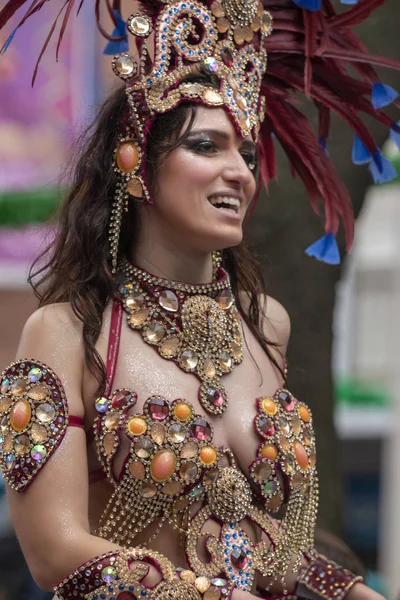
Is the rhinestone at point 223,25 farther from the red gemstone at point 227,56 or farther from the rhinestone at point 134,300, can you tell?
the rhinestone at point 134,300

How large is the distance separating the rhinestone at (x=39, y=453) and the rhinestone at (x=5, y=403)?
0.38 feet

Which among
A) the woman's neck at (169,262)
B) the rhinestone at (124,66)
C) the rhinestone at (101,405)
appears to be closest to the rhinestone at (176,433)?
the rhinestone at (101,405)

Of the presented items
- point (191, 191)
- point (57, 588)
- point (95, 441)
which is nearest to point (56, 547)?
point (57, 588)

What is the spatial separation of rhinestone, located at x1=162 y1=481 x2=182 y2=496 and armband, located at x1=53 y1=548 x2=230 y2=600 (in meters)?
0.14

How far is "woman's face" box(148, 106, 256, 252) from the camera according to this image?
94.7 inches

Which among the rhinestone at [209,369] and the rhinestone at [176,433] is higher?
the rhinestone at [209,369]

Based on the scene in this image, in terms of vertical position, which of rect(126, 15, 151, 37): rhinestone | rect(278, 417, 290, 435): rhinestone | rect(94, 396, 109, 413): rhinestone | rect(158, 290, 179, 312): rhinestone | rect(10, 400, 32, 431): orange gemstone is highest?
rect(126, 15, 151, 37): rhinestone

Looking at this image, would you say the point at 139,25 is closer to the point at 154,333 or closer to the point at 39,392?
the point at 154,333

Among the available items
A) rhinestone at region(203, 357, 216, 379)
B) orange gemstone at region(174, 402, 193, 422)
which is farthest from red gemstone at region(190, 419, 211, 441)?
rhinestone at region(203, 357, 216, 379)

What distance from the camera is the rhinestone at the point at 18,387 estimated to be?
7.49 feet

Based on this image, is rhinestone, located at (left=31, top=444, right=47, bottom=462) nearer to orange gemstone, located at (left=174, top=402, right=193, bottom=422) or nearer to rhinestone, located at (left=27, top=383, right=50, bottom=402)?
rhinestone, located at (left=27, top=383, right=50, bottom=402)

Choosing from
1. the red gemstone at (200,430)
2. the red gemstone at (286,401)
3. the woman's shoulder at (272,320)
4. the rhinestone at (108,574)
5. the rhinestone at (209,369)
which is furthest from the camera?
the woman's shoulder at (272,320)

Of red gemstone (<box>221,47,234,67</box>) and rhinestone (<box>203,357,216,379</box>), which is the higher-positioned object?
red gemstone (<box>221,47,234,67</box>)

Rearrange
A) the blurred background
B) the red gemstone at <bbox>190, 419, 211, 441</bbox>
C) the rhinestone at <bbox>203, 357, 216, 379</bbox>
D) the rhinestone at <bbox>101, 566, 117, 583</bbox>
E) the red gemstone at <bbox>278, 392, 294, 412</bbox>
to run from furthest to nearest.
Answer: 1. the blurred background
2. the red gemstone at <bbox>278, 392, 294, 412</bbox>
3. the rhinestone at <bbox>203, 357, 216, 379</bbox>
4. the red gemstone at <bbox>190, 419, 211, 441</bbox>
5. the rhinestone at <bbox>101, 566, 117, 583</bbox>
